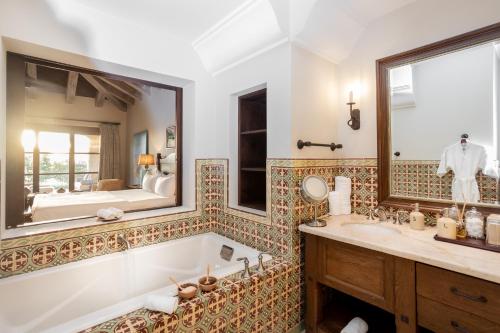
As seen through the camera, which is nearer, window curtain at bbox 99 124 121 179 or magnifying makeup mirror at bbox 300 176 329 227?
magnifying makeup mirror at bbox 300 176 329 227

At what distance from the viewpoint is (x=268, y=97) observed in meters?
1.83

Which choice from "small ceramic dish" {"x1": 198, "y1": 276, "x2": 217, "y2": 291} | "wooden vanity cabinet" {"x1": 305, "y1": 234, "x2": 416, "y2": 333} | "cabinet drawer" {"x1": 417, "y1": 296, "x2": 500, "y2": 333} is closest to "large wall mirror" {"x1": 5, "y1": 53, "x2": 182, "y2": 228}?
"small ceramic dish" {"x1": 198, "y1": 276, "x2": 217, "y2": 291}

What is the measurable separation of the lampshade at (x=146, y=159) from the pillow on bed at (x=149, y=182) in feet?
0.59

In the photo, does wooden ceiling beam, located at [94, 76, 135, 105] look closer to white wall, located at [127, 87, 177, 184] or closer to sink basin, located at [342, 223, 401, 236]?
white wall, located at [127, 87, 177, 184]

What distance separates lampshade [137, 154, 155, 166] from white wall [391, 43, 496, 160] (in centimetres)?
307

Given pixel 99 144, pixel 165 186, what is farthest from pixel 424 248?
pixel 99 144

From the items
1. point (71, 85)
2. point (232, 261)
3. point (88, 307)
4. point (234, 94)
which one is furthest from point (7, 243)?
point (71, 85)

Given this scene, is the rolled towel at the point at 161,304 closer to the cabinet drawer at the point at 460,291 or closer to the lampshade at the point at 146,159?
the cabinet drawer at the point at 460,291

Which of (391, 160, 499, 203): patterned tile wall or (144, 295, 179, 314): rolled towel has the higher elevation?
(391, 160, 499, 203): patterned tile wall

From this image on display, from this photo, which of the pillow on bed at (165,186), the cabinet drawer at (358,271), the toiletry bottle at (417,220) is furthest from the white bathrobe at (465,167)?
the pillow on bed at (165,186)

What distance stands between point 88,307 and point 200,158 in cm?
142

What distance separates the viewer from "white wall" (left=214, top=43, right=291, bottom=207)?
5.66 ft

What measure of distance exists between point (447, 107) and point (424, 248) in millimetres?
947

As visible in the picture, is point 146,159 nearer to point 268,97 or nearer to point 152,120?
point 152,120
